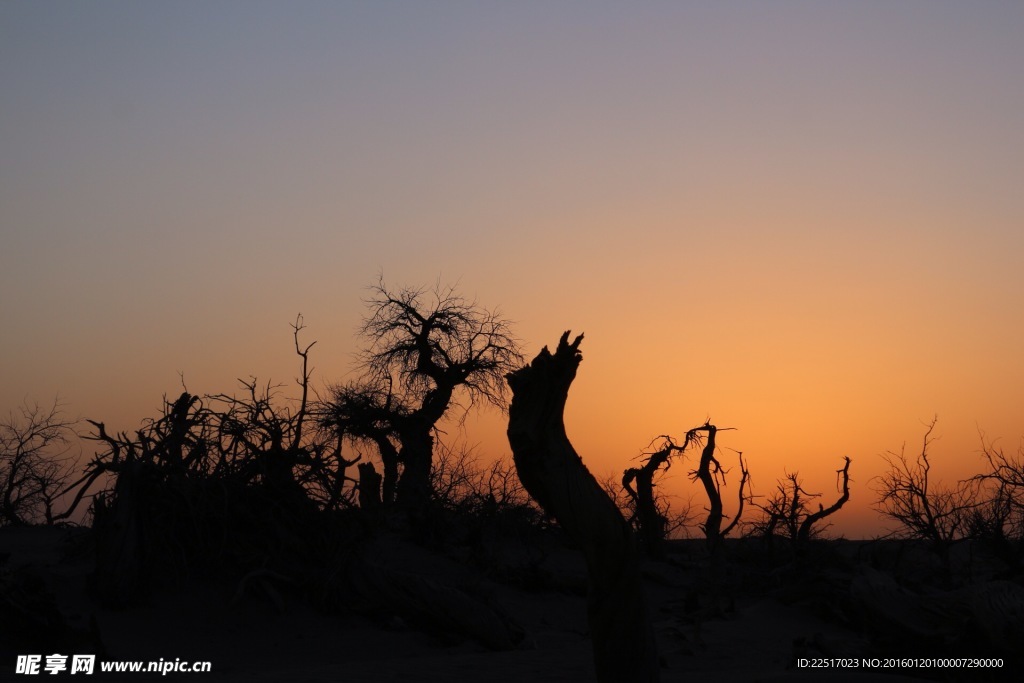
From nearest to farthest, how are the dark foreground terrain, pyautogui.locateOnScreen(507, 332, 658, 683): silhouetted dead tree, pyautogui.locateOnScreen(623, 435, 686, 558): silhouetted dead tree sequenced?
pyautogui.locateOnScreen(507, 332, 658, 683): silhouetted dead tree, the dark foreground terrain, pyautogui.locateOnScreen(623, 435, 686, 558): silhouetted dead tree

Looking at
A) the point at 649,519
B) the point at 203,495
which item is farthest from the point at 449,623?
the point at 649,519

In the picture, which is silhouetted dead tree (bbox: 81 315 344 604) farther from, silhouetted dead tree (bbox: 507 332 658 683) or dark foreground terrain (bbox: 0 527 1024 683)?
silhouetted dead tree (bbox: 507 332 658 683)

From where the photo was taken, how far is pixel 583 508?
21.3 feet

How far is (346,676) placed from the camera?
9141 millimetres

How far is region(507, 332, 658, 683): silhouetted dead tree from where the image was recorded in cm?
641

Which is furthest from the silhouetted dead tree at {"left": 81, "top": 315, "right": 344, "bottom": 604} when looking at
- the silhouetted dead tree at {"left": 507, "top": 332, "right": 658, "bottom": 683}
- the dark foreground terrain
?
the silhouetted dead tree at {"left": 507, "top": 332, "right": 658, "bottom": 683}

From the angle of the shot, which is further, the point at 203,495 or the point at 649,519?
the point at 649,519

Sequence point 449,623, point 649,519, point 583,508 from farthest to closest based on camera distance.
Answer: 1. point 649,519
2. point 449,623
3. point 583,508

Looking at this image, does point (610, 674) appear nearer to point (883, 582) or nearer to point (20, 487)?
point (883, 582)

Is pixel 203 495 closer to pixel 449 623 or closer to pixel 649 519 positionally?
pixel 449 623

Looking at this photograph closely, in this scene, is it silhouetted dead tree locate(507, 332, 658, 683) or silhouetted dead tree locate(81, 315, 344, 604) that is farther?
silhouetted dead tree locate(81, 315, 344, 604)

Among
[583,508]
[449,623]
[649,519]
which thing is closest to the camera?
[583,508]

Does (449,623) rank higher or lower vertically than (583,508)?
lower

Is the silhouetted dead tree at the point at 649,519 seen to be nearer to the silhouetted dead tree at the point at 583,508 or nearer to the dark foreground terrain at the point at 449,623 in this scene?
the dark foreground terrain at the point at 449,623
